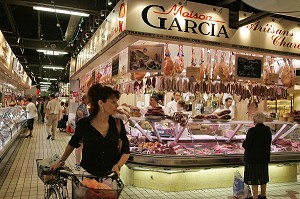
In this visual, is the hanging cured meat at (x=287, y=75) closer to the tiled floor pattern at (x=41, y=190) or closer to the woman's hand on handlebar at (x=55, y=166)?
the tiled floor pattern at (x=41, y=190)

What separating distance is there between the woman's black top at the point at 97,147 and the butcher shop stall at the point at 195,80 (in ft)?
9.06

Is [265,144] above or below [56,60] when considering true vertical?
below

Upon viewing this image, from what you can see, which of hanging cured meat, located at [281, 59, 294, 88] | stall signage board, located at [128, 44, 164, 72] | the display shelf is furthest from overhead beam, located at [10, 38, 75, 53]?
hanging cured meat, located at [281, 59, 294, 88]

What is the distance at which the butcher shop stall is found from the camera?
5551 mm

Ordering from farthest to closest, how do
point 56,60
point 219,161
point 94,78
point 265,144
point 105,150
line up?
1. point 56,60
2. point 94,78
3. point 219,161
4. point 265,144
5. point 105,150

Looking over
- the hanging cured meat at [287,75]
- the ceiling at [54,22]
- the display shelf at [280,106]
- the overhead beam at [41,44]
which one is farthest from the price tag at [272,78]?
the overhead beam at [41,44]

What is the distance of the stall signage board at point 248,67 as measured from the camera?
262 inches

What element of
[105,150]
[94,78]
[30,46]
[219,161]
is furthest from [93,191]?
[30,46]

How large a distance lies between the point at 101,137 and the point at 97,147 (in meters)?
0.10

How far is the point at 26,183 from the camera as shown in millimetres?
6102

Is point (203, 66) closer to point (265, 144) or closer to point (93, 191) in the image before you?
point (265, 144)

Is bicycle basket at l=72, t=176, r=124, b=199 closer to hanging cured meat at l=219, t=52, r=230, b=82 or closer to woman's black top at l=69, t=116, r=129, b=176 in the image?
woman's black top at l=69, t=116, r=129, b=176

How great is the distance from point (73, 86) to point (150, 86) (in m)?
10.7

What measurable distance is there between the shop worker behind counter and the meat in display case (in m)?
2.72
